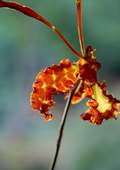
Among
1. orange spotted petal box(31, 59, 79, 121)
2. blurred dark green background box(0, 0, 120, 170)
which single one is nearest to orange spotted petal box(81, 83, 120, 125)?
orange spotted petal box(31, 59, 79, 121)

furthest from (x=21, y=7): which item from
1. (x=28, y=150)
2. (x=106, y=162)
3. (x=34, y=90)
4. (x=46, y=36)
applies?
(x=46, y=36)

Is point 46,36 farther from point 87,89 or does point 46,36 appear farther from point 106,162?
point 87,89

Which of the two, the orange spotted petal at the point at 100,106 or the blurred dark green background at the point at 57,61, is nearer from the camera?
the orange spotted petal at the point at 100,106

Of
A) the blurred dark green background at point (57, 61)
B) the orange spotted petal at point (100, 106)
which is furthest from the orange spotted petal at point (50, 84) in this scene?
the blurred dark green background at point (57, 61)

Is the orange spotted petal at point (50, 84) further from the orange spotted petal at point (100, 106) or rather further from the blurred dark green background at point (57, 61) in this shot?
the blurred dark green background at point (57, 61)

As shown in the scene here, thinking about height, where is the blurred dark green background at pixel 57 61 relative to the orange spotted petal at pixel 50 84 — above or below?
above

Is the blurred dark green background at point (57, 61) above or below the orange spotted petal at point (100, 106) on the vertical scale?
above

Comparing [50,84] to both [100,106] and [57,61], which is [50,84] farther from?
[57,61]

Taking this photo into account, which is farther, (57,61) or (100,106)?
(57,61)

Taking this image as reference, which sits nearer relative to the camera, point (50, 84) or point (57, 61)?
point (50, 84)

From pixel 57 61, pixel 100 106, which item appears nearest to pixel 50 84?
pixel 100 106

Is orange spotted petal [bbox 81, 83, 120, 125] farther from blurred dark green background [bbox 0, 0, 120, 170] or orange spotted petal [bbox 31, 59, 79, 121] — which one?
blurred dark green background [bbox 0, 0, 120, 170]
